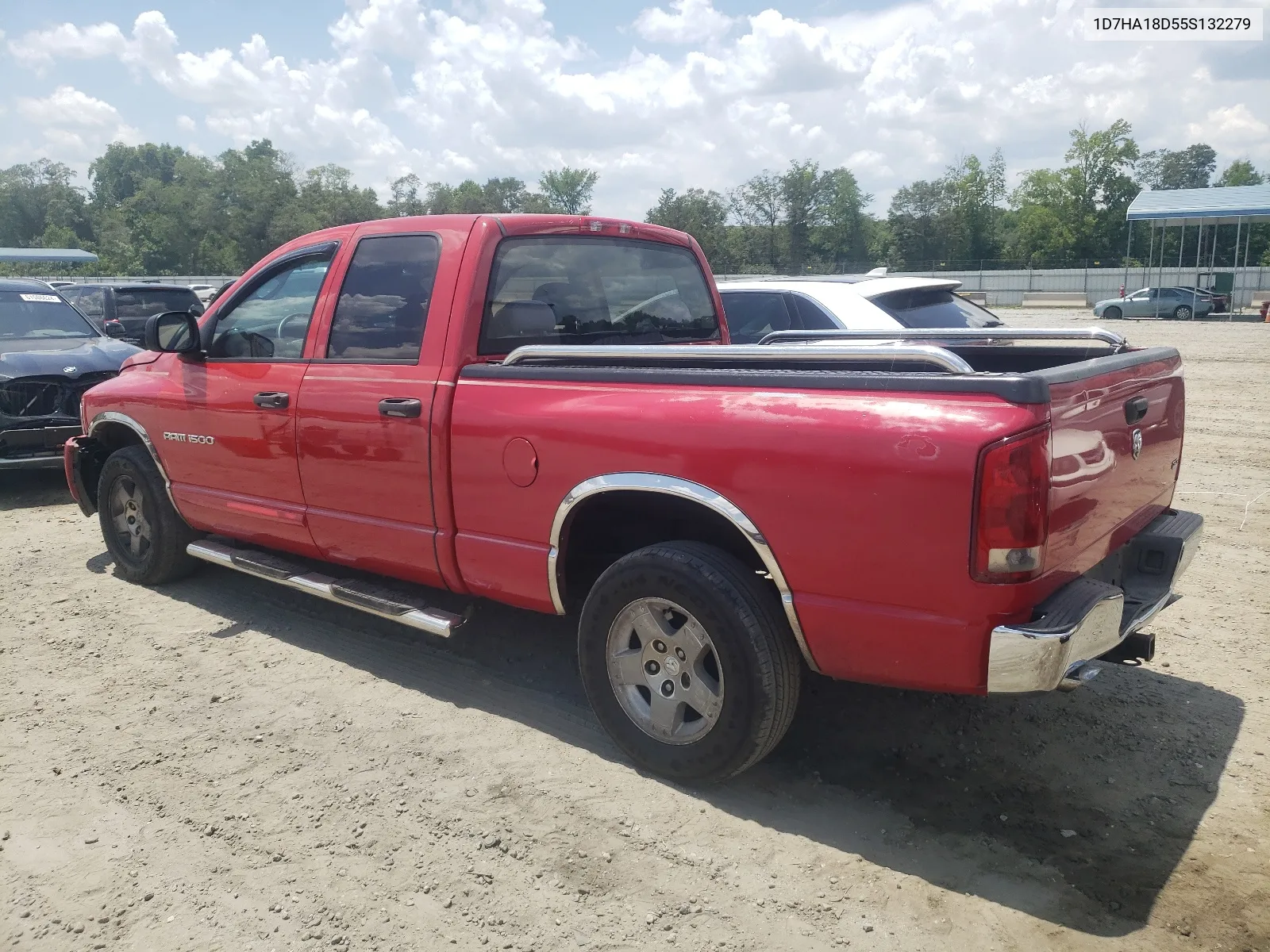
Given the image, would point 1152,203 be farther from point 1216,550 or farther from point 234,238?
point 234,238

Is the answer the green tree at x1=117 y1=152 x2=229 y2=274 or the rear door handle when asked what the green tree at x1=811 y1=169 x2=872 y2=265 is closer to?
the green tree at x1=117 y1=152 x2=229 y2=274

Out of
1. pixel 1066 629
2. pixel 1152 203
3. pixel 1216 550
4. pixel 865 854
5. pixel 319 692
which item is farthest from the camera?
pixel 1152 203

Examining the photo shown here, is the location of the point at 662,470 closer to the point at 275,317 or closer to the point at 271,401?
the point at 271,401

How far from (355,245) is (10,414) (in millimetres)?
5550

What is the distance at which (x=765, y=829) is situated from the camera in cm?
326

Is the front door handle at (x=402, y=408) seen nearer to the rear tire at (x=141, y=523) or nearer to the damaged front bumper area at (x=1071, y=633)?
the rear tire at (x=141, y=523)

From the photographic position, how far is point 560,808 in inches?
134

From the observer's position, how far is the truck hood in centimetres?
852

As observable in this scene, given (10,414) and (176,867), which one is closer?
(176,867)

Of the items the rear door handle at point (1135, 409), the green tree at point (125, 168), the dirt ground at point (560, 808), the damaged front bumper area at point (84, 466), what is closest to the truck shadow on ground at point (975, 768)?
the dirt ground at point (560, 808)

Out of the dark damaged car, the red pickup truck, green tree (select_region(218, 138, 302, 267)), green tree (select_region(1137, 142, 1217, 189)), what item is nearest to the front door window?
the red pickup truck

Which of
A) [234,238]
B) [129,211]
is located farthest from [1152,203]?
[129,211]

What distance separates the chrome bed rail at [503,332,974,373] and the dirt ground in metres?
1.50

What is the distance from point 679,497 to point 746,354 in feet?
1.82
